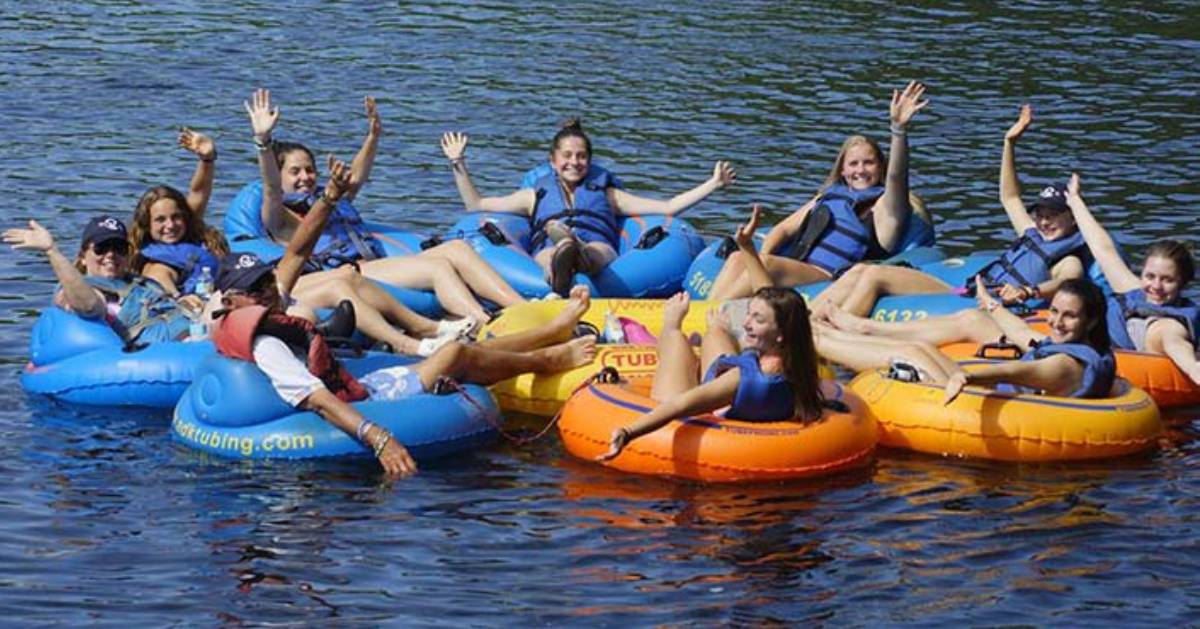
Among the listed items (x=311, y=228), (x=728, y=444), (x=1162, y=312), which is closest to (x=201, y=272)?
(x=311, y=228)

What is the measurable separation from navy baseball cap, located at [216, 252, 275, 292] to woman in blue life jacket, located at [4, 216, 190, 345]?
101 cm

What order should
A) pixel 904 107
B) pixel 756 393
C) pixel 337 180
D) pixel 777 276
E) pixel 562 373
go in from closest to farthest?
pixel 756 393 → pixel 337 180 → pixel 562 373 → pixel 904 107 → pixel 777 276

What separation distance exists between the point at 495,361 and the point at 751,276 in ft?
5.99

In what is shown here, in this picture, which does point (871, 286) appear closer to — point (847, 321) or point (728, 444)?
point (847, 321)

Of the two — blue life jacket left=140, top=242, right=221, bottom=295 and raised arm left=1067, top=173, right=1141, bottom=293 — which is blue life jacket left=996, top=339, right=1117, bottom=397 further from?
blue life jacket left=140, top=242, right=221, bottom=295

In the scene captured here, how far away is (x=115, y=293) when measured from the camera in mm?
12453

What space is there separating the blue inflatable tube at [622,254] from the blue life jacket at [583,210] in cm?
13

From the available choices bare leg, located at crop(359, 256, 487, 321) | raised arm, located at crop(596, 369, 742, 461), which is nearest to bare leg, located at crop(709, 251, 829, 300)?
bare leg, located at crop(359, 256, 487, 321)

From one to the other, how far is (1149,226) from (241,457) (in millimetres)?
8619

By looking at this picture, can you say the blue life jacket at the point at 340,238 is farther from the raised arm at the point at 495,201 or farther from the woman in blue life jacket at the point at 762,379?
the woman in blue life jacket at the point at 762,379

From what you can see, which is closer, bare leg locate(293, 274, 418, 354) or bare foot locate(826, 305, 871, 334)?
bare leg locate(293, 274, 418, 354)

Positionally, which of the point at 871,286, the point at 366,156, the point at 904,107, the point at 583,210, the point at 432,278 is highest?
the point at 904,107

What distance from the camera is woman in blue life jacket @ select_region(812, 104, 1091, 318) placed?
513 inches

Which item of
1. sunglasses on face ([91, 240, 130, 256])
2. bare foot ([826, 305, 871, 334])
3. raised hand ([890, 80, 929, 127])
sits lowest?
bare foot ([826, 305, 871, 334])
